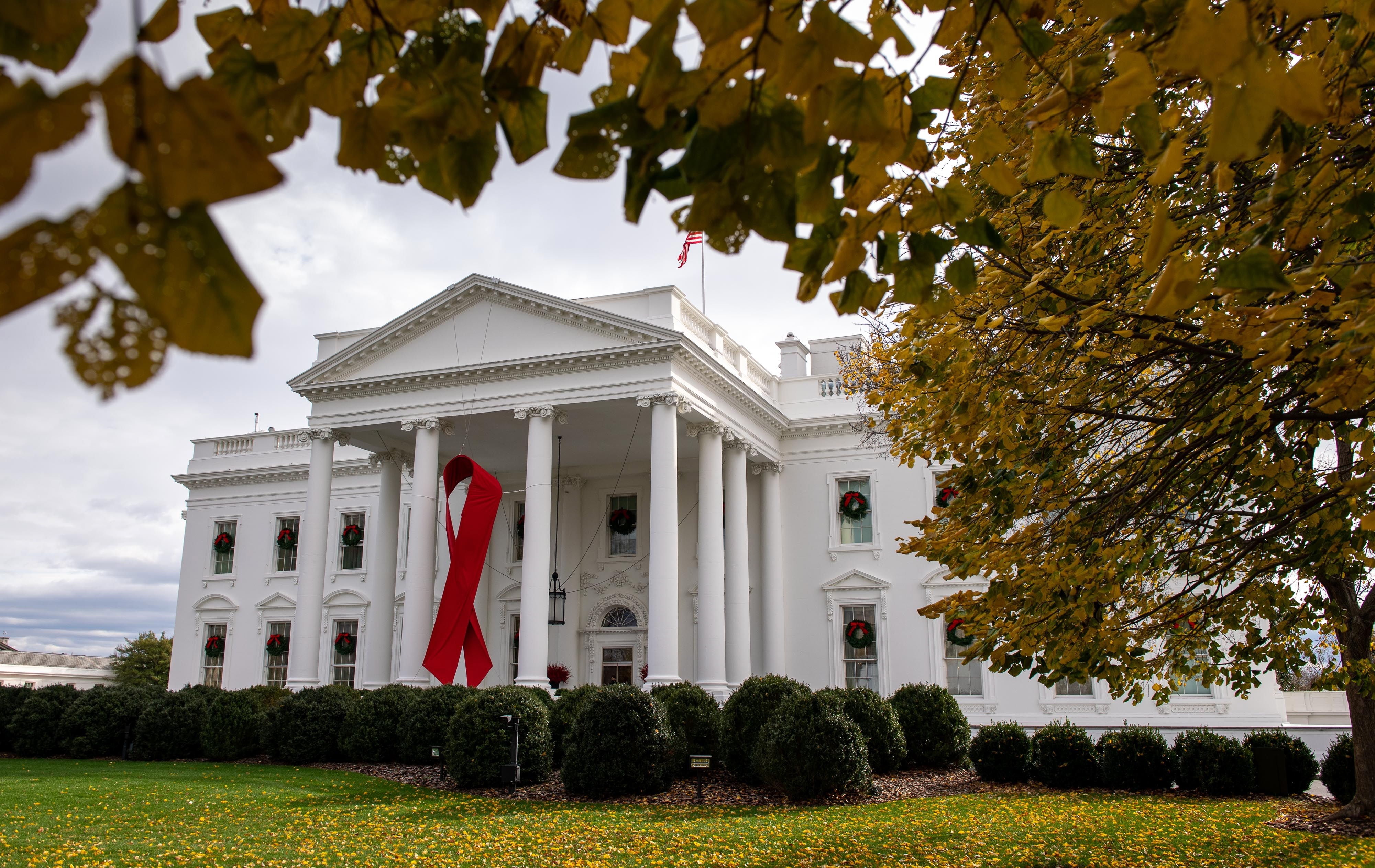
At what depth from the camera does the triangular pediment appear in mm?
21922

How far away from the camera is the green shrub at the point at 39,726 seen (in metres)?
20.4

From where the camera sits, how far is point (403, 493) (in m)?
31.8

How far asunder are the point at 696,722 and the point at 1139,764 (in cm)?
722

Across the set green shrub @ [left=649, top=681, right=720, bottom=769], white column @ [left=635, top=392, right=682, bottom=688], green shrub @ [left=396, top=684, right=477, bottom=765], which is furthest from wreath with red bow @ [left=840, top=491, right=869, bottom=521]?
green shrub @ [left=396, top=684, right=477, bottom=765]

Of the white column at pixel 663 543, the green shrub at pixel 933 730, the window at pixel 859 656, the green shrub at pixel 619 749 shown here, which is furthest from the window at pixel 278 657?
the green shrub at pixel 933 730

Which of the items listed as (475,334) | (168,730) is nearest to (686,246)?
(475,334)

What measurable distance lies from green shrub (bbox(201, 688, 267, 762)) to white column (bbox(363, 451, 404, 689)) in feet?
9.73

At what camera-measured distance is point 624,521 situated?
26875 mm

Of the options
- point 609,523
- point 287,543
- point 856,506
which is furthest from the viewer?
point 287,543

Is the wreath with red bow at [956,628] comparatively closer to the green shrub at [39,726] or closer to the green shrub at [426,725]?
the green shrub at [426,725]

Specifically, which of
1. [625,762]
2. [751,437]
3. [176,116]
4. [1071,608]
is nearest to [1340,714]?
[751,437]

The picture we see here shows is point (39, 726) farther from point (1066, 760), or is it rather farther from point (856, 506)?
point (1066, 760)

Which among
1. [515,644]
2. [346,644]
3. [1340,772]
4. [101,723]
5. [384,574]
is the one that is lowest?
[1340,772]

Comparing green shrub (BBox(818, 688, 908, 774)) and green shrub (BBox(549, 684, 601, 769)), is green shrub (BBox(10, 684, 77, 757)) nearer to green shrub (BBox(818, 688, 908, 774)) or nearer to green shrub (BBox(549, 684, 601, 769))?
green shrub (BBox(549, 684, 601, 769))
